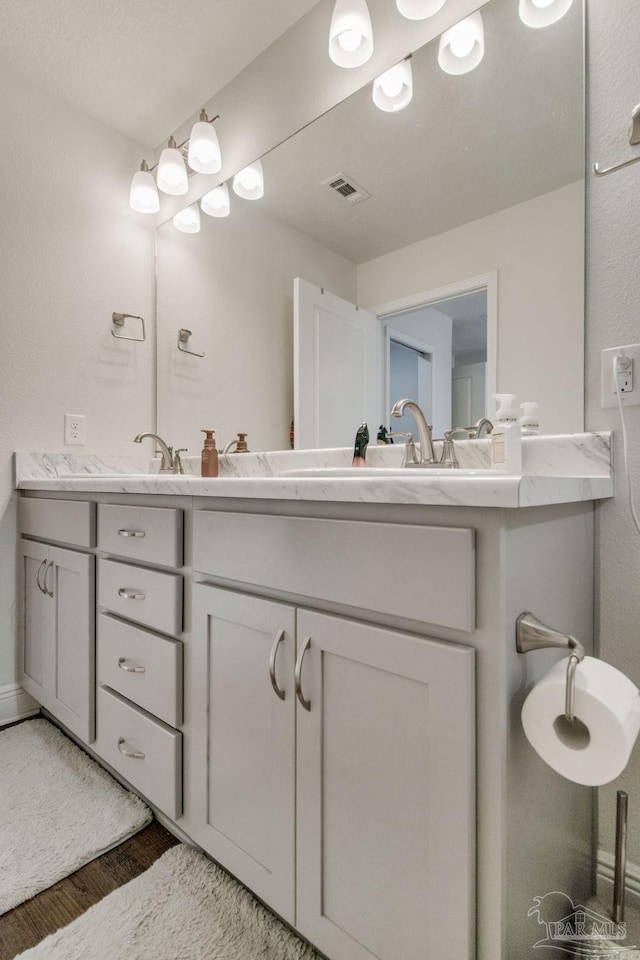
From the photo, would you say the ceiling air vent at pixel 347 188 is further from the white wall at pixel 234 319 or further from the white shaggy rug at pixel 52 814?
the white shaggy rug at pixel 52 814

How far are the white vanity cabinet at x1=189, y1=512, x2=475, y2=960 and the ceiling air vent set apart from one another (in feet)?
3.76

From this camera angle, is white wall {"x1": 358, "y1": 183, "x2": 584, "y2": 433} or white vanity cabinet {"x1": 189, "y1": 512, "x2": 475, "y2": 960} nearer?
white vanity cabinet {"x1": 189, "y1": 512, "x2": 475, "y2": 960}

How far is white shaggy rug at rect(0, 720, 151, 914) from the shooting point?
1.07 m

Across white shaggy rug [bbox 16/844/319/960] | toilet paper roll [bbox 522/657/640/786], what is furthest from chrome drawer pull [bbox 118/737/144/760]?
toilet paper roll [bbox 522/657/640/786]

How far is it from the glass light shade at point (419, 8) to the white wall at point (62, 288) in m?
1.37

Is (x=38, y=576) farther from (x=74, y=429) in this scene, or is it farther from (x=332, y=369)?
(x=332, y=369)

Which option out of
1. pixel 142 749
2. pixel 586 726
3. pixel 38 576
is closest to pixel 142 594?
pixel 142 749

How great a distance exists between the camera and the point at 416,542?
0.65 meters

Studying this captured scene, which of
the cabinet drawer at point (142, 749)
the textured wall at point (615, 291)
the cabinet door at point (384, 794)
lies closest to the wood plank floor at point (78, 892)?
the cabinet drawer at point (142, 749)

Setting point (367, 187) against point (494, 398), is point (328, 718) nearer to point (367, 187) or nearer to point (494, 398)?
point (494, 398)

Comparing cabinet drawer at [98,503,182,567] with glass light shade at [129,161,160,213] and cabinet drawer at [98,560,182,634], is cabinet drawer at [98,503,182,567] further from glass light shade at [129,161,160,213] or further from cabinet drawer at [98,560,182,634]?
glass light shade at [129,161,160,213]

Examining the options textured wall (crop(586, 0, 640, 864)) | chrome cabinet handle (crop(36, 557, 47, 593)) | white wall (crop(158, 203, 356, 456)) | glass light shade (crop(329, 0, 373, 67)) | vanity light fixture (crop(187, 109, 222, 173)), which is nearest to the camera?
textured wall (crop(586, 0, 640, 864))

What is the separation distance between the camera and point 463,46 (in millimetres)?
1222

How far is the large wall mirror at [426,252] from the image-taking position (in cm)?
109
